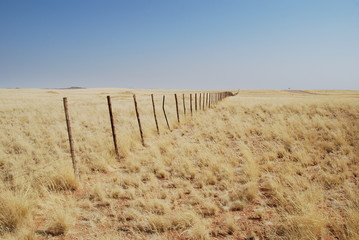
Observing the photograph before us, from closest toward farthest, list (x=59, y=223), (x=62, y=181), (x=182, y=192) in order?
(x=59, y=223) < (x=182, y=192) < (x=62, y=181)

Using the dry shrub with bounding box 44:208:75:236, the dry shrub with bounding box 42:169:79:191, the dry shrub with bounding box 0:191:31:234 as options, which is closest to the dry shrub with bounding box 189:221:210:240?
the dry shrub with bounding box 44:208:75:236

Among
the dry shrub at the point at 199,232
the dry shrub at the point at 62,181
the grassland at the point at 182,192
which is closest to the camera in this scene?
the dry shrub at the point at 199,232

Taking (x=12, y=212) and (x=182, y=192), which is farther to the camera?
(x=182, y=192)

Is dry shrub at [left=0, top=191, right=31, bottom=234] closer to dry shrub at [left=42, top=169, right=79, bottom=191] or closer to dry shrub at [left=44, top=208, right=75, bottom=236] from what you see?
dry shrub at [left=44, top=208, right=75, bottom=236]

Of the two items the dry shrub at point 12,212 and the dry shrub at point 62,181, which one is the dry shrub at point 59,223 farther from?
the dry shrub at point 62,181

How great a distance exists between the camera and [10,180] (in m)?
5.54

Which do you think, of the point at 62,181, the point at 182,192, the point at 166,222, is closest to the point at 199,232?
the point at 166,222

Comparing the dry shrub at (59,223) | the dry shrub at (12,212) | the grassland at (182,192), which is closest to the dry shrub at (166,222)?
the grassland at (182,192)

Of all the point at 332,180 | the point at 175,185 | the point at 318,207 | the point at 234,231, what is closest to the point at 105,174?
the point at 175,185

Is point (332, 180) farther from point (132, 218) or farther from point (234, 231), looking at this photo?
point (132, 218)

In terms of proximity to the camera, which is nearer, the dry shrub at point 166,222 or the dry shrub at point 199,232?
the dry shrub at point 199,232

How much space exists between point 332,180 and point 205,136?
18.7ft

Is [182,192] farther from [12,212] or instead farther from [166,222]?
[12,212]

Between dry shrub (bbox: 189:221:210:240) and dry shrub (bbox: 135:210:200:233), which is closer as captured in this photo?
dry shrub (bbox: 189:221:210:240)
